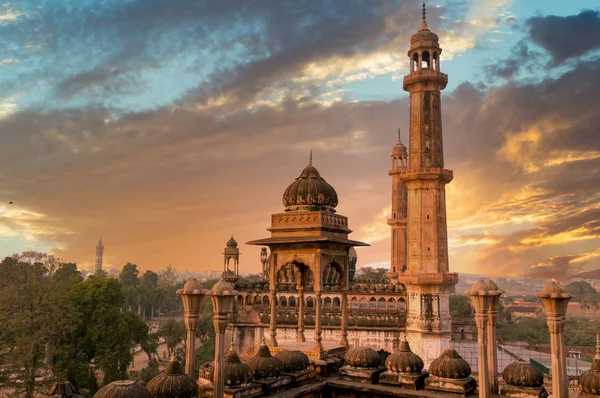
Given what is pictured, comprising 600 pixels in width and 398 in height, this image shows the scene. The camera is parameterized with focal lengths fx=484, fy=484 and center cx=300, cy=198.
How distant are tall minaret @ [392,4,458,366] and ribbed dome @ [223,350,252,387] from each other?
2083 cm

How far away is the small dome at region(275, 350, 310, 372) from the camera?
11062 millimetres

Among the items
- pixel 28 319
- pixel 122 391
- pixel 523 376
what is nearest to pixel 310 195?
pixel 523 376

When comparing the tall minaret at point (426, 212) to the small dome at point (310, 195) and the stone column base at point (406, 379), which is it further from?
the stone column base at point (406, 379)

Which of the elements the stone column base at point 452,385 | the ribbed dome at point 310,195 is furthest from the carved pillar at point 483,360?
the ribbed dome at point 310,195

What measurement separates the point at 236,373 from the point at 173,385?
1.59 m

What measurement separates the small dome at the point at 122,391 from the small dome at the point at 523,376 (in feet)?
22.9

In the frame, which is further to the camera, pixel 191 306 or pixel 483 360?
pixel 483 360

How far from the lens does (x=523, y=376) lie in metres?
9.56

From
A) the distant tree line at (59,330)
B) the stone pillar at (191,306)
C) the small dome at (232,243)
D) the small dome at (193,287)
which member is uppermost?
the small dome at (232,243)

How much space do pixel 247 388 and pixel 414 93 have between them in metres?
26.8

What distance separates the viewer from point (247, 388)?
366 inches

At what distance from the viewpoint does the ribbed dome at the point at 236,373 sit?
929 cm

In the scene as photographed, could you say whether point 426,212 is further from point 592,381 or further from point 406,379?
point 592,381

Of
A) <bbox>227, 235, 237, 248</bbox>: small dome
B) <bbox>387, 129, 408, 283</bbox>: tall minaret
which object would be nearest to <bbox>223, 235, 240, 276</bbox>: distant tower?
<bbox>227, 235, 237, 248</bbox>: small dome
